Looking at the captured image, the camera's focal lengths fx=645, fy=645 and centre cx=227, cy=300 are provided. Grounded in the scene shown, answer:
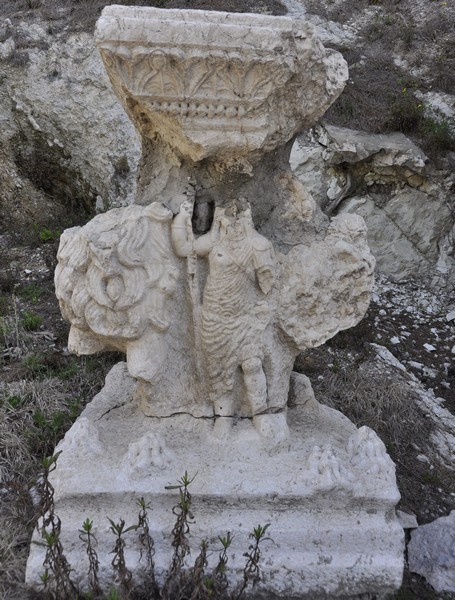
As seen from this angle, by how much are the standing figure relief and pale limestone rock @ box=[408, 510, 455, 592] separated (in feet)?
2.98

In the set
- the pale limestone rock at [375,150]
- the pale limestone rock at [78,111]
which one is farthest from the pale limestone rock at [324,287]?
the pale limestone rock at [78,111]

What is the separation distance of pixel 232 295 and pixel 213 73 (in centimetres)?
87

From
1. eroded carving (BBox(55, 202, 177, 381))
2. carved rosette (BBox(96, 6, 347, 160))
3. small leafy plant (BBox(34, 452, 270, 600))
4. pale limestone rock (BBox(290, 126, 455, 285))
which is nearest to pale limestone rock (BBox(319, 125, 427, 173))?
pale limestone rock (BBox(290, 126, 455, 285))

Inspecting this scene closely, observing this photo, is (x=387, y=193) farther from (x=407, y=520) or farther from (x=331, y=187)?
(x=407, y=520)

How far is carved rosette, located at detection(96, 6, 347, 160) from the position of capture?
2.33 m

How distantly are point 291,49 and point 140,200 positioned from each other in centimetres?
89

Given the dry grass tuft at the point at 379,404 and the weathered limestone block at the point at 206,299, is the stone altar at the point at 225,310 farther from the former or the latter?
the dry grass tuft at the point at 379,404

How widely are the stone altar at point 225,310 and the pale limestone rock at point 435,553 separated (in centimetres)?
37

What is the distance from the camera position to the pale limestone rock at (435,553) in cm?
269

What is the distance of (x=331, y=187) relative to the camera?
5.87m

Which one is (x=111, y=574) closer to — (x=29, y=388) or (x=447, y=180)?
(x=29, y=388)

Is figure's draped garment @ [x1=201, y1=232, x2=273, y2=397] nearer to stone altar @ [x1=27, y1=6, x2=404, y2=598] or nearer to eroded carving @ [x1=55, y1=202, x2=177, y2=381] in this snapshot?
stone altar @ [x1=27, y1=6, x2=404, y2=598]

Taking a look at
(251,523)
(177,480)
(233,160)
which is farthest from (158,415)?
(233,160)

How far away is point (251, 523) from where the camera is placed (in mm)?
2463
